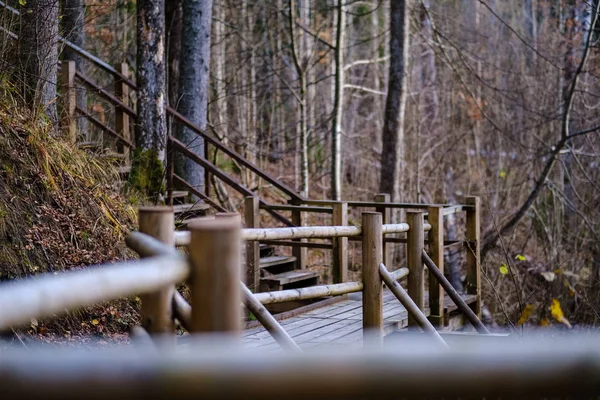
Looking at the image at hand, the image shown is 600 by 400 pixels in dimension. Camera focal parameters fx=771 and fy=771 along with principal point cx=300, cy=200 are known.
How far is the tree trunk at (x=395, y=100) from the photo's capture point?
42.7 feet

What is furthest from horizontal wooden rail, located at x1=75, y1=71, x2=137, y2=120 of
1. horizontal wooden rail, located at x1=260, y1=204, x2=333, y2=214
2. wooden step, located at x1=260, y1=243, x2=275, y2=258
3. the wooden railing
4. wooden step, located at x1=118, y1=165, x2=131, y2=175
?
the wooden railing

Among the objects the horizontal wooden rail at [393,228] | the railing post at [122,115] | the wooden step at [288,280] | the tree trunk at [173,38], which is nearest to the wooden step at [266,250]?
the wooden step at [288,280]

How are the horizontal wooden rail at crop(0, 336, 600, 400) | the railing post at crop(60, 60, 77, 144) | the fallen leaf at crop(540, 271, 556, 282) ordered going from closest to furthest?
1. the horizontal wooden rail at crop(0, 336, 600, 400)
2. the railing post at crop(60, 60, 77, 144)
3. the fallen leaf at crop(540, 271, 556, 282)

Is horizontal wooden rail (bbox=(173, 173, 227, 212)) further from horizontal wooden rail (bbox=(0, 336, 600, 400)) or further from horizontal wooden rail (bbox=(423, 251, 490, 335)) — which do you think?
horizontal wooden rail (bbox=(0, 336, 600, 400))

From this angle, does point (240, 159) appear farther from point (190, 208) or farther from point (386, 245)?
point (386, 245)

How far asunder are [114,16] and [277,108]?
560 centimetres

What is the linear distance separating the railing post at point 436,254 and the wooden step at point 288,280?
5.33 feet

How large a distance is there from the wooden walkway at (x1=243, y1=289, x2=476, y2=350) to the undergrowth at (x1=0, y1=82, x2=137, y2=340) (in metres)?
1.29

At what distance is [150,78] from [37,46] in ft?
6.64

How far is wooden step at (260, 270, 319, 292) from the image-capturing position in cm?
841

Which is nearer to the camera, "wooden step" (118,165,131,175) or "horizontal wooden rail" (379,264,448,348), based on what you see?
"horizontal wooden rail" (379,264,448,348)

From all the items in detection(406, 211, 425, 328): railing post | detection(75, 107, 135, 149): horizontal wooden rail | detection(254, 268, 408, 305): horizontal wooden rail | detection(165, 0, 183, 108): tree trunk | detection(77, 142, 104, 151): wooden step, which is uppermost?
detection(165, 0, 183, 108): tree trunk

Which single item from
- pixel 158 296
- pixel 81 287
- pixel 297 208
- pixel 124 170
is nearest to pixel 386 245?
pixel 297 208

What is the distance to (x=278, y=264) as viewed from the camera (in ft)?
31.2
